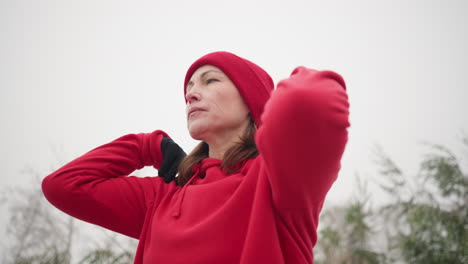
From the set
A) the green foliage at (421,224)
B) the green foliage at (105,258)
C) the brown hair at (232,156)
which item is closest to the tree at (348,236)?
the green foliage at (421,224)

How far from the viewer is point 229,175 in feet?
4.46

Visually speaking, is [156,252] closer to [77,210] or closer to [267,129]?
[77,210]

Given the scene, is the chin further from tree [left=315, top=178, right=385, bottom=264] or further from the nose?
tree [left=315, top=178, right=385, bottom=264]

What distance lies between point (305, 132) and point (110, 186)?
1.20 meters

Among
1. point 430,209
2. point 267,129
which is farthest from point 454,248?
point 267,129

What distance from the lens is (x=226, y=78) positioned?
164 cm

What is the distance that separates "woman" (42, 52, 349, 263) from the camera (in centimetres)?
78

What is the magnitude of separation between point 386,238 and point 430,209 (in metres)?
2.37

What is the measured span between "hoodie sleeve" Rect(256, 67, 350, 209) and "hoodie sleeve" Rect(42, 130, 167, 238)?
0.98 meters

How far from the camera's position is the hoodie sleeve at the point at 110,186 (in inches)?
58.8

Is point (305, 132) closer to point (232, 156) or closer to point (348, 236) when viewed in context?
point (232, 156)

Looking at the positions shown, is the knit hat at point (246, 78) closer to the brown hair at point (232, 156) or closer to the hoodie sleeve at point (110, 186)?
the brown hair at point (232, 156)

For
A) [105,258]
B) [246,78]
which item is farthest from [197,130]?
[105,258]

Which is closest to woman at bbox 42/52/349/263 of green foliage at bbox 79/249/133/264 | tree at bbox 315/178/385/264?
green foliage at bbox 79/249/133/264
